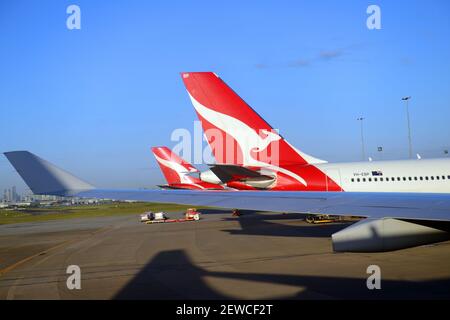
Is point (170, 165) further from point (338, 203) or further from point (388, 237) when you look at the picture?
point (388, 237)

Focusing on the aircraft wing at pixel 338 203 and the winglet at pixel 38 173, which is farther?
the winglet at pixel 38 173

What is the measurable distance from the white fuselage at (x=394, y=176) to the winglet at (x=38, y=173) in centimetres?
1549

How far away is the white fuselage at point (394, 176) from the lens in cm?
2148

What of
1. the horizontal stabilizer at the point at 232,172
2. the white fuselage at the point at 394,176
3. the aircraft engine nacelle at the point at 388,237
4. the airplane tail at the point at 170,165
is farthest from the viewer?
the airplane tail at the point at 170,165

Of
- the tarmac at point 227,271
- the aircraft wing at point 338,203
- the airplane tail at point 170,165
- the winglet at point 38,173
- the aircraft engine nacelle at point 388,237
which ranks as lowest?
the tarmac at point 227,271

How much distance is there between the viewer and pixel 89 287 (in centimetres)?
1093

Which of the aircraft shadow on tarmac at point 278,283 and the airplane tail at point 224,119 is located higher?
the airplane tail at point 224,119

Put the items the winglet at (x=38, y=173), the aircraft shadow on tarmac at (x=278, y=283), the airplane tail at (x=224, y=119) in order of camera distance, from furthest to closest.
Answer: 1. the airplane tail at (x=224, y=119)
2. the aircraft shadow on tarmac at (x=278, y=283)
3. the winglet at (x=38, y=173)

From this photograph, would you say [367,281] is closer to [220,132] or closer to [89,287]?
[89,287]

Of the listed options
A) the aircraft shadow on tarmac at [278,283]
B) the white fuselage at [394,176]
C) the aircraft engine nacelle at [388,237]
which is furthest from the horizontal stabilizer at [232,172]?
the aircraft engine nacelle at [388,237]

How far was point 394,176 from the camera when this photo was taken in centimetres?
2186

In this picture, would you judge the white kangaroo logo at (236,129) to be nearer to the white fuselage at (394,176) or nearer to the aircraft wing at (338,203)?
the white fuselage at (394,176)
